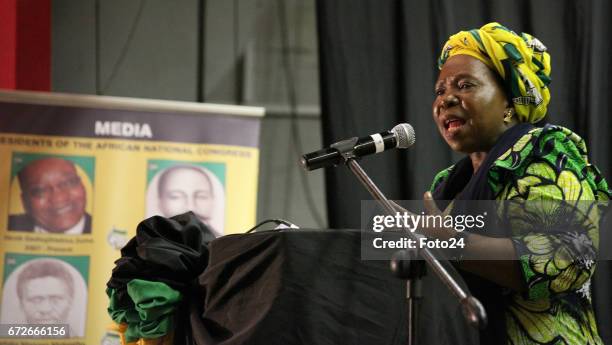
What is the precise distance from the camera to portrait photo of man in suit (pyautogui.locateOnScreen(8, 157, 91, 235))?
11.4ft

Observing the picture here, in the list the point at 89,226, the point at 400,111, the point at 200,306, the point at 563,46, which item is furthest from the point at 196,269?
the point at 563,46

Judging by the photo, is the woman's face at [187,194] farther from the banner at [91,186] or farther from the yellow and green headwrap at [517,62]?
the yellow and green headwrap at [517,62]

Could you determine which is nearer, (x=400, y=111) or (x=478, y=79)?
(x=478, y=79)

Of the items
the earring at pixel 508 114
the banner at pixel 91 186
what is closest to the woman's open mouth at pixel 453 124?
the earring at pixel 508 114

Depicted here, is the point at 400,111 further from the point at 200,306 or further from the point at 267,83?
the point at 200,306

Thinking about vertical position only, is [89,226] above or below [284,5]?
below

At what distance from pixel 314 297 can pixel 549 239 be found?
45 centimetres

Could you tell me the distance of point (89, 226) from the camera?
350 cm

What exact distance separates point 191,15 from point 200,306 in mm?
3114

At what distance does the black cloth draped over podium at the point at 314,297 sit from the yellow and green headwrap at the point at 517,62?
21.0 inches

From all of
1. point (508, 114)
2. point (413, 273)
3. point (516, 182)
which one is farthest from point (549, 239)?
point (508, 114)

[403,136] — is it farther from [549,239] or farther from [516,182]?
[549,239]

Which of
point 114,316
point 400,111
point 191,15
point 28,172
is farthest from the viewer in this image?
point 191,15

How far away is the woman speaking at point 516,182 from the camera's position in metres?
1.43
